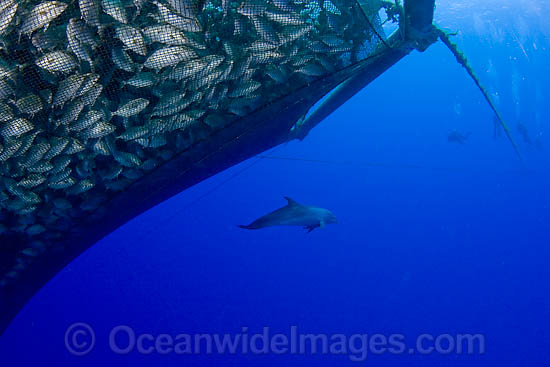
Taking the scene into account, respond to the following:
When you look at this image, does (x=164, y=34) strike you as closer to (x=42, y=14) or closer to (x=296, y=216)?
(x=42, y=14)

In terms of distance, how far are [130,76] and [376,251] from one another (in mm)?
37185

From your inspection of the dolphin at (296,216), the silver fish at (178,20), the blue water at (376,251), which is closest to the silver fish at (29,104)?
the silver fish at (178,20)

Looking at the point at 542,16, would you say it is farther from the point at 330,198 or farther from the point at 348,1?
the point at 348,1

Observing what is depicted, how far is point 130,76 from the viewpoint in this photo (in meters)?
2.29

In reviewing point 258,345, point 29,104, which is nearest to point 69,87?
point 29,104

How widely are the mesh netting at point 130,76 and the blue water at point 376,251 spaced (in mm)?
14698

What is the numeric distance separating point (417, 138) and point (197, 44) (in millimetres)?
49386

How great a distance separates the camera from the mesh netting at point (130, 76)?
191 cm

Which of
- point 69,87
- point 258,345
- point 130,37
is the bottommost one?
point 69,87

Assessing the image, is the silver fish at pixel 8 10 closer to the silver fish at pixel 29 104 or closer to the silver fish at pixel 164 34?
the silver fish at pixel 29 104

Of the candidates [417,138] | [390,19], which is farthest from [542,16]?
[390,19]

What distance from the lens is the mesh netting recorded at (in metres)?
1.91

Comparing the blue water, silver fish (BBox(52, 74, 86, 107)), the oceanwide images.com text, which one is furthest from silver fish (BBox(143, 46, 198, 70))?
the oceanwide images.com text

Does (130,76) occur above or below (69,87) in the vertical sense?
above
